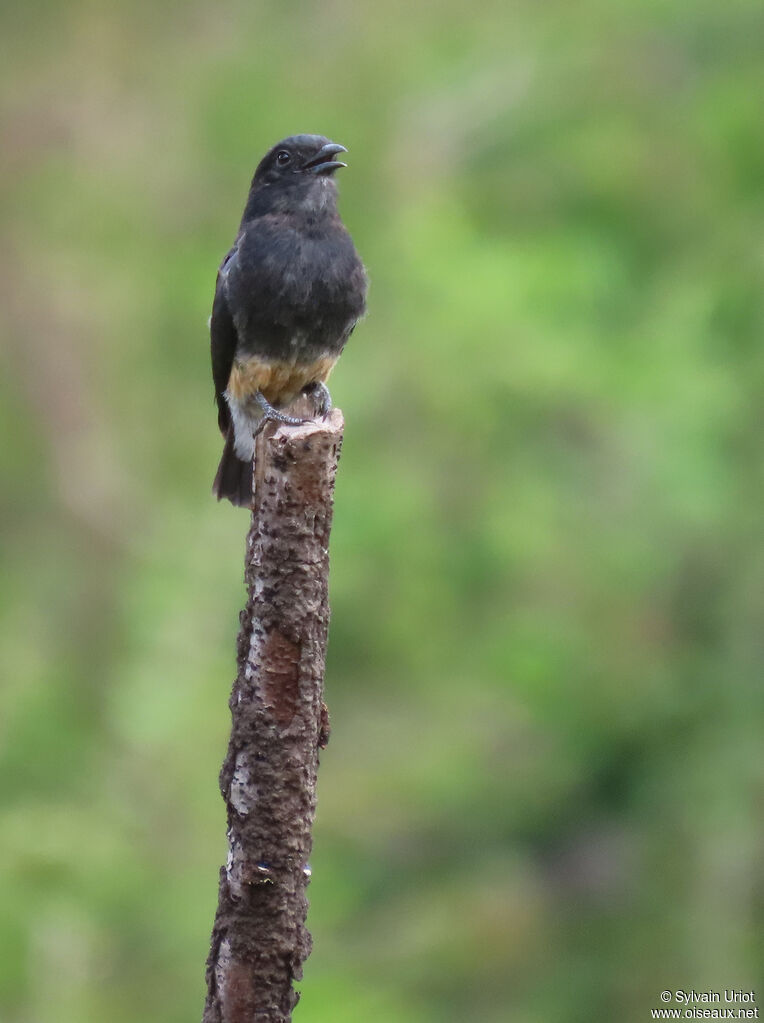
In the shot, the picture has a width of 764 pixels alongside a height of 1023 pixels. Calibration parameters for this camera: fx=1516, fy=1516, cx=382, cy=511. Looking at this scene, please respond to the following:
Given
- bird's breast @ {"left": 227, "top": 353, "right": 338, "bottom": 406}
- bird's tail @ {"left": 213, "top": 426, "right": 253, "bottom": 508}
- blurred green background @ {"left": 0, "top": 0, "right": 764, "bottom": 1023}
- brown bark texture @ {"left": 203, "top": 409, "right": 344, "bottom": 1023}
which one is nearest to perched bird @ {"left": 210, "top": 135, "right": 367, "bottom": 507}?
bird's breast @ {"left": 227, "top": 353, "right": 338, "bottom": 406}

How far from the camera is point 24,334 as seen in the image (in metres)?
11.7

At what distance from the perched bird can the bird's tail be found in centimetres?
28

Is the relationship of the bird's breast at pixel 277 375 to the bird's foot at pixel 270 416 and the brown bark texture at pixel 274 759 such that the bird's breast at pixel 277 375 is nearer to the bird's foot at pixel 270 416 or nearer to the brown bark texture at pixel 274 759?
the bird's foot at pixel 270 416

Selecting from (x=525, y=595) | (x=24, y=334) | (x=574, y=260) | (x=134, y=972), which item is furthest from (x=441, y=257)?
(x=24, y=334)

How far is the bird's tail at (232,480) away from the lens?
22.5 ft

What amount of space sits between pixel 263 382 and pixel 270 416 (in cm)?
101

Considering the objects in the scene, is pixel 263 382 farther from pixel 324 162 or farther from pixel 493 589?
pixel 493 589

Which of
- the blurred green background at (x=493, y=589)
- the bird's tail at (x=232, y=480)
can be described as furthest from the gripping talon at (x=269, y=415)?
the blurred green background at (x=493, y=589)

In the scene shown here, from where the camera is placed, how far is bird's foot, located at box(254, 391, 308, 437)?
15.7ft

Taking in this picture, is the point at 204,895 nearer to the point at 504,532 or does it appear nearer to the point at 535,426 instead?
the point at 504,532

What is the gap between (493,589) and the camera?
26.2 ft

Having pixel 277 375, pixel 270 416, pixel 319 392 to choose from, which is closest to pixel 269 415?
pixel 270 416

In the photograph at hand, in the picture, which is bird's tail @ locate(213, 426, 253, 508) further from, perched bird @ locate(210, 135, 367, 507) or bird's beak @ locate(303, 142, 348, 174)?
bird's beak @ locate(303, 142, 348, 174)

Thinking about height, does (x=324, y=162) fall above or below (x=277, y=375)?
above
